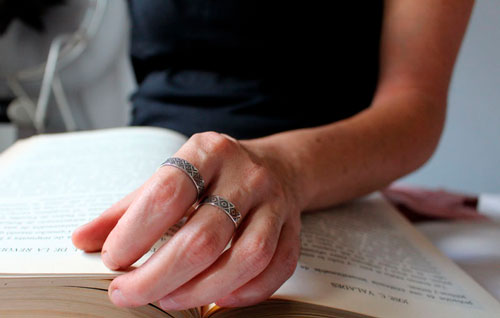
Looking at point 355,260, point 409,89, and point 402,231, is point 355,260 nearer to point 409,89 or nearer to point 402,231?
point 402,231

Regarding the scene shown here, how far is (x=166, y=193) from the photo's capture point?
0.27 metres

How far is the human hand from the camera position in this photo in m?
0.26

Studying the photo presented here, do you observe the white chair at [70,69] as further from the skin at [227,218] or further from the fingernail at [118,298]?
the fingernail at [118,298]

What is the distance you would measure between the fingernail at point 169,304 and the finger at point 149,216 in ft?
0.10

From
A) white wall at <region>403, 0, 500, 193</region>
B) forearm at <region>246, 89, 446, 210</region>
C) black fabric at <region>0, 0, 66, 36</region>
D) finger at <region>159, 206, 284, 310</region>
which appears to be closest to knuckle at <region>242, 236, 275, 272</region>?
finger at <region>159, 206, 284, 310</region>

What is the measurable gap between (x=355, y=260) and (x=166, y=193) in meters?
0.20

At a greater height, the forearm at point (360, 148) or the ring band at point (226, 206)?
the ring band at point (226, 206)

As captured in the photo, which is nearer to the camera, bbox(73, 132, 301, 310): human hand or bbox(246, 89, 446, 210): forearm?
bbox(73, 132, 301, 310): human hand

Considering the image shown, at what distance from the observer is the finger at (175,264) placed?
250mm

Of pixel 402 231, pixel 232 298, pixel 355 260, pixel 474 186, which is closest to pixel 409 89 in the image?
pixel 402 231

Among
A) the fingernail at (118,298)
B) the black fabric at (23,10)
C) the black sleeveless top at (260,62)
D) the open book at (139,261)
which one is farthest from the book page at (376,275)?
the black fabric at (23,10)

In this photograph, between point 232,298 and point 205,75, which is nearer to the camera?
point 232,298

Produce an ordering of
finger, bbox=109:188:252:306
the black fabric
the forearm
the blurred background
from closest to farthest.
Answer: finger, bbox=109:188:252:306 < the forearm < the black fabric < the blurred background

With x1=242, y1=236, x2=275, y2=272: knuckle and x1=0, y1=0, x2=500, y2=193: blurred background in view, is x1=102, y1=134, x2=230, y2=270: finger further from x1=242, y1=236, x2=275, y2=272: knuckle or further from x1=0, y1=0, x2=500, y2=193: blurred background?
x1=0, y1=0, x2=500, y2=193: blurred background
